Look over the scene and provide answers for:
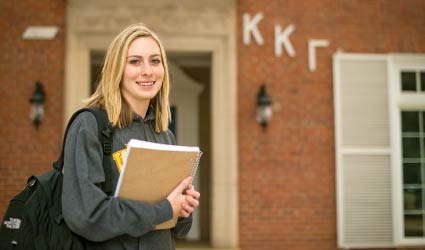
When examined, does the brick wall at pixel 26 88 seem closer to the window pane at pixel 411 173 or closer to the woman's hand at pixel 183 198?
the window pane at pixel 411 173

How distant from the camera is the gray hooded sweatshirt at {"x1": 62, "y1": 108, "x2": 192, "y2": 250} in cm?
168

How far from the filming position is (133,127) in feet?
6.48

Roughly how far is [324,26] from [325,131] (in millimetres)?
1264

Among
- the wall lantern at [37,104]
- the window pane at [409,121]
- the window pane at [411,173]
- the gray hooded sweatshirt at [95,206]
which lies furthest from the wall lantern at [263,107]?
the gray hooded sweatshirt at [95,206]

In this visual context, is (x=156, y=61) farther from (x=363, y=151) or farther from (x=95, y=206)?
(x=363, y=151)

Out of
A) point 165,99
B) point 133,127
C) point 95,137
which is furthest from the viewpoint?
point 165,99

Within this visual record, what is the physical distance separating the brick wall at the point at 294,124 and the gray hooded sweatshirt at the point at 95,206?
14.1ft

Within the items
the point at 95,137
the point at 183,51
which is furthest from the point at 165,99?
the point at 183,51

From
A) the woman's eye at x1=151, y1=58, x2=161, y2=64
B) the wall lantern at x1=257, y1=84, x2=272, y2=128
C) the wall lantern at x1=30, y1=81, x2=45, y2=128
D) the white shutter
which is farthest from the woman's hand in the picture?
the white shutter

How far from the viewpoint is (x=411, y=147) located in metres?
6.35

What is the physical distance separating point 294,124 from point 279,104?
29cm

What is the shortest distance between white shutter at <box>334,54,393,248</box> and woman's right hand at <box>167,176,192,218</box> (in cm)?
447

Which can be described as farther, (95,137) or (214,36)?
(214,36)

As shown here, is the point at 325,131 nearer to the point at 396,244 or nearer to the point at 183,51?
the point at 396,244
